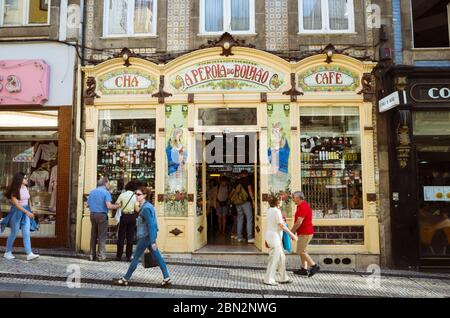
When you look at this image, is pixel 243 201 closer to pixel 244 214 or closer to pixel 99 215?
pixel 244 214

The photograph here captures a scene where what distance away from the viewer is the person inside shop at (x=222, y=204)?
42.4 feet

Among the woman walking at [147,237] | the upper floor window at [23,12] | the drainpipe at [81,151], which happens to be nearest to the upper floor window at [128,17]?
the drainpipe at [81,151]

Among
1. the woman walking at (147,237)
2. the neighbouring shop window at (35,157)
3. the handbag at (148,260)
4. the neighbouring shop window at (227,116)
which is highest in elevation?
the neighbouring shop window at (227,116)

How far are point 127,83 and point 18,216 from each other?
409 cm

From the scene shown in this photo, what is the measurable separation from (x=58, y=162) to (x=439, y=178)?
9.44 m

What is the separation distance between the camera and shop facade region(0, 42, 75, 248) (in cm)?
1045

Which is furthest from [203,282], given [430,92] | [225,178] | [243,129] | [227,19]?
[430,92]

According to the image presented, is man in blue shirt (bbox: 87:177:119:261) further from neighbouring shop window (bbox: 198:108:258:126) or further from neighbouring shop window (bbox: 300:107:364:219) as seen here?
neighbouring shop window (bbox: 300:107:364:219)

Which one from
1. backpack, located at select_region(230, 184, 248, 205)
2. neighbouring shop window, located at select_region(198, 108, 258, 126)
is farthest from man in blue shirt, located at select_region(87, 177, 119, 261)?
backpack, located at select_region(230, 184, 248, 205)

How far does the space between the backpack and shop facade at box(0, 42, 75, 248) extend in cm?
449

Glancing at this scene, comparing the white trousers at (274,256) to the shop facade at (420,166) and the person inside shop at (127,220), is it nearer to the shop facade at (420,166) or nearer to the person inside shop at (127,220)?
the person inside shop at (127,220)

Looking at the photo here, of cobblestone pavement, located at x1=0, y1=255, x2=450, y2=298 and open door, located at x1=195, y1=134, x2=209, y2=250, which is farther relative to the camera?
open door, located at x1=195, y1=134, x2=209, y2=250

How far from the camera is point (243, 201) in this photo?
38.2 ft

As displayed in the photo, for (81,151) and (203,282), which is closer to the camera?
(203,282)
